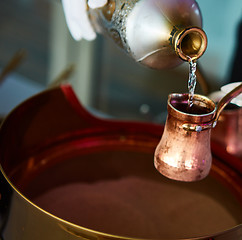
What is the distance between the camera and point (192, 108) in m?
0.41

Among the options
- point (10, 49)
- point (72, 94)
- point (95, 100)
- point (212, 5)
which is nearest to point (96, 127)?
point (72, 94)

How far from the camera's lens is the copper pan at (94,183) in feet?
1.41

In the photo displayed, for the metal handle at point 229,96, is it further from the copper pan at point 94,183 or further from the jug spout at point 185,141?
the copper pan at point 94,183

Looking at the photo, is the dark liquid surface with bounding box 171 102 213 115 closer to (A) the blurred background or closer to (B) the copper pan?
(B) the copper pan

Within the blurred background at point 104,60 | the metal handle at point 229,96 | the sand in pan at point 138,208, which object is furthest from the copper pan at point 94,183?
the blurred background at point 104,60

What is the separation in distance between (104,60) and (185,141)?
1512 mm

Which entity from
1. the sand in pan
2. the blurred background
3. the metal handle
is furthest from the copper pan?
the blurred background

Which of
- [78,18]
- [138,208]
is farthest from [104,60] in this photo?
[138,208]

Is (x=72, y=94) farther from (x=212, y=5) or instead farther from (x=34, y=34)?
(x=34, y=34)

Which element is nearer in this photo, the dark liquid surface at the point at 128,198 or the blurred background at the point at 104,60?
the dark liquid surface at the point at 128,198

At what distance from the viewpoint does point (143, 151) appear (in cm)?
62

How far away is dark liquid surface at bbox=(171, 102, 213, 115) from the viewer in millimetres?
401

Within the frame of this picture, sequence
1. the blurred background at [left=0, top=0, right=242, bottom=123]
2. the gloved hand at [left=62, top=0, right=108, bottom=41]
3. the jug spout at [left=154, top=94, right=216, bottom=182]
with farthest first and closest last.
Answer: the blurred background at [left=0, top=0, right=242, bottom=123], the gloved hand at [left=62, top=0, right=108, bottom=41], the jug spout at [left=154, top=94, right=216, bottom=182]

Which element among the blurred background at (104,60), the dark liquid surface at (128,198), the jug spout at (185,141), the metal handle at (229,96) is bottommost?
the blurred background at (104,60)
